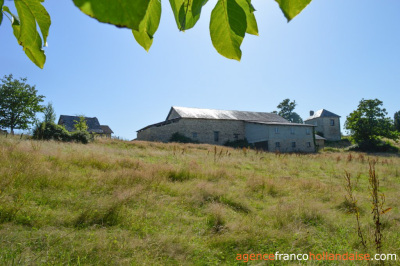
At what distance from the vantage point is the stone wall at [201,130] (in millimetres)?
30547

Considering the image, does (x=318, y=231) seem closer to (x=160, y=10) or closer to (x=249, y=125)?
(x=160, y=10)

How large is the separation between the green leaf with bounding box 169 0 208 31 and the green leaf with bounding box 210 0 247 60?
4 centimetres

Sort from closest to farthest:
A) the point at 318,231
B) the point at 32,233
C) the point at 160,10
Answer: the point at 160,10, the point at 32,233, the point at 318,231

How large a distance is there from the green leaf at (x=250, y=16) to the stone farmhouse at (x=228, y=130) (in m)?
29.7

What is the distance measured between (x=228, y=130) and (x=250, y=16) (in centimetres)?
3323

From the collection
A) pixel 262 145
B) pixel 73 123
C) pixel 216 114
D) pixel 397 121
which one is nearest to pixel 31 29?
pixel 262 145

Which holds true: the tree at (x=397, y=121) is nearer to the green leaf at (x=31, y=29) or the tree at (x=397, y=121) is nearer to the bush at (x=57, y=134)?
the bush at (x=57, y=134)

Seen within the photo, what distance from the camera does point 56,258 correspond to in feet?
10.2

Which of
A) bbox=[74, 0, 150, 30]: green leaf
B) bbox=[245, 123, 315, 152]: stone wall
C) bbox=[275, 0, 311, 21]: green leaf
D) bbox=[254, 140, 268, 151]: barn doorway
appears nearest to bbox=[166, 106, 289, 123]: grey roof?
bbox=[245, 123, 315, 152]: stone wall

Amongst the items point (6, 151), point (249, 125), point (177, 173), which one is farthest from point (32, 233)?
point (249, 125)

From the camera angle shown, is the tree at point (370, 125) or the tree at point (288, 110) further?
the tree at point (288, 110)

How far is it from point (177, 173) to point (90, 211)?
157 inches

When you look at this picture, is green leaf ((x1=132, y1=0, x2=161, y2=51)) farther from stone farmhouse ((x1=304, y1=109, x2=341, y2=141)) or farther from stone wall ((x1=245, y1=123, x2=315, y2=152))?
stone farmhouse ((x1=304, y1=109, x2=341, y2=141))

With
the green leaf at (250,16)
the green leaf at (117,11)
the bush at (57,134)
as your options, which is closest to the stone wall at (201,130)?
the bush at (57,134)
